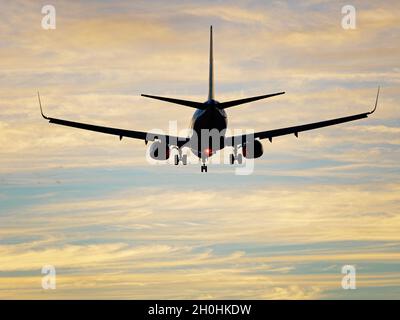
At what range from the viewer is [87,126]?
3504 inches

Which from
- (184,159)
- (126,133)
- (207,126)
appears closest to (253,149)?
(207,126)

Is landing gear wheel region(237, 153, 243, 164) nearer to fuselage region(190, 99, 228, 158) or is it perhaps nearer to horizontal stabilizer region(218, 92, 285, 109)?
fuselage region(190, 99, 228, 158)

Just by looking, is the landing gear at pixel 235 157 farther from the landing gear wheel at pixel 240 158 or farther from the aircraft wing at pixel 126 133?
the aircraft wing at pixel 126 133

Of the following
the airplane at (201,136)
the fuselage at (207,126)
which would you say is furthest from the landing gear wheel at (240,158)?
the fuselage at (207,126)

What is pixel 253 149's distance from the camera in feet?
282

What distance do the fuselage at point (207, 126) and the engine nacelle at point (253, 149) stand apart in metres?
3.56

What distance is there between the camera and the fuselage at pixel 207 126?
81875 millimetres

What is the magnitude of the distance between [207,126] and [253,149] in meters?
7.21

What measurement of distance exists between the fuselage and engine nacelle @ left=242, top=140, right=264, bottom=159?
3.56 m

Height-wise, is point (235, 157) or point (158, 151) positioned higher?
point (158, 151)

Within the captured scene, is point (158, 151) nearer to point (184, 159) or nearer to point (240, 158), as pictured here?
point (184, 159)

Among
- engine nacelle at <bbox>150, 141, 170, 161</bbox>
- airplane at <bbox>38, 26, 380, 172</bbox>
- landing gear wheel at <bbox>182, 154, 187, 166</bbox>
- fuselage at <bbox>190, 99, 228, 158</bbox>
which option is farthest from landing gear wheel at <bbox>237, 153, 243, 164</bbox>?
engine nacelle at <bbox>150, 141, 170, 161</bbox>

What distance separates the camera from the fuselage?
81.9m
